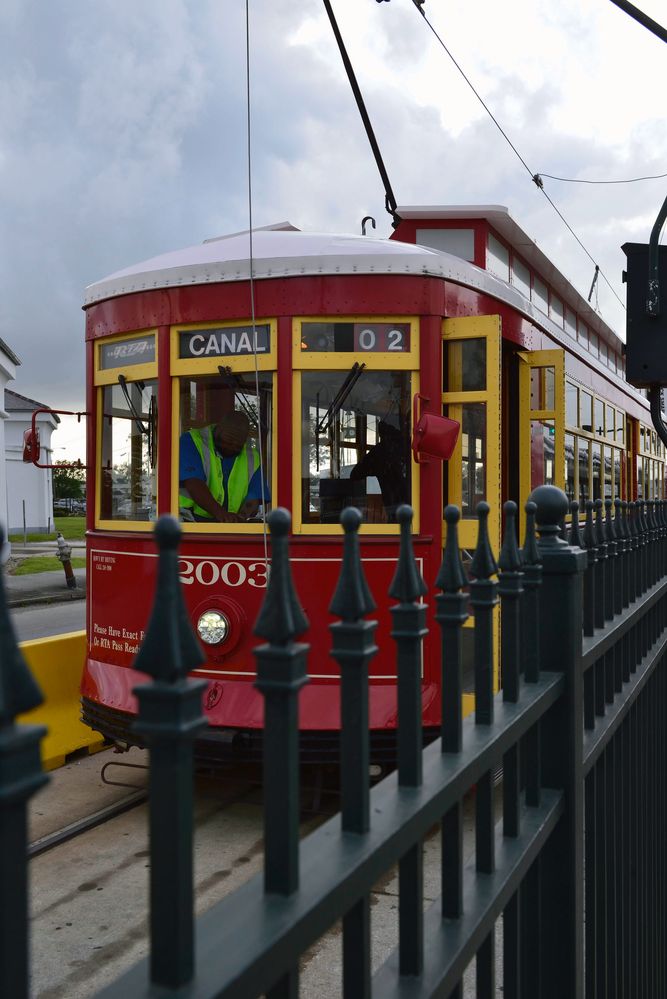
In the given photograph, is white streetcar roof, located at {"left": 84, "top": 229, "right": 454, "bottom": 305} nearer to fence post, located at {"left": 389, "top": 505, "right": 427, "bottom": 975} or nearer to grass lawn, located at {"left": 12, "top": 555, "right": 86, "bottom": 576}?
fence post, located at {"left": 389, "top": 505, "right": 427, "bottom": 975}

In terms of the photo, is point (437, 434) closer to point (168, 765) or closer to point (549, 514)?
point (549, 514)

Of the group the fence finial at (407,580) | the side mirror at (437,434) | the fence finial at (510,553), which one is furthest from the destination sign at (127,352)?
the fence finial at (407,580)

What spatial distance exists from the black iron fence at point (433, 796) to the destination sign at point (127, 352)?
11.5 ft

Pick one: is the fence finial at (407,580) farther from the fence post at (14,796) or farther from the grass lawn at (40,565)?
the grass lawn at (40,565)

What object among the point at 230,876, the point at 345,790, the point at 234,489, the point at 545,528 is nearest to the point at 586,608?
the point at 545,528

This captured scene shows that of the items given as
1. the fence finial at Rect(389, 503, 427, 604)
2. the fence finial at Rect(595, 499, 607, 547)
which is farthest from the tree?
the fence finial at Rect(389, 503, 427, 604)

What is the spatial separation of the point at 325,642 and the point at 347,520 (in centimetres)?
409

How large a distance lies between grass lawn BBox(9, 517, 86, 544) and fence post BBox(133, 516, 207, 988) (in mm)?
33637

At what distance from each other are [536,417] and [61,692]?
378 centimetres

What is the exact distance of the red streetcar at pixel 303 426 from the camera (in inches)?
204

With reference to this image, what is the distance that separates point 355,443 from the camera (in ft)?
17.2

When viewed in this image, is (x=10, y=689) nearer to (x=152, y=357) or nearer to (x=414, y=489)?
(x=414, y=489)

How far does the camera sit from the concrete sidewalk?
17.6 metres

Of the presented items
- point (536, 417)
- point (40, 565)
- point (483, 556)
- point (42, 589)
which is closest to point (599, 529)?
point (483, 556)
